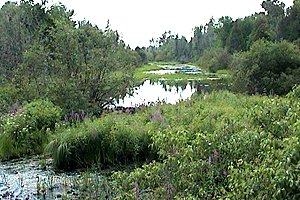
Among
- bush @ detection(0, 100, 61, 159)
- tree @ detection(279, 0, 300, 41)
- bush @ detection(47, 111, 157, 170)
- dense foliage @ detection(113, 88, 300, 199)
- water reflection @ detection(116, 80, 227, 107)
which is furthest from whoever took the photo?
tree @ detection(279, 0, 300, 41)

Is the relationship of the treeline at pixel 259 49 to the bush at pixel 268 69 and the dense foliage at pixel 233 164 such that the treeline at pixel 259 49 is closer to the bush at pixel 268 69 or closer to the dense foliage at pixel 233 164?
the bush at pixel 268 69

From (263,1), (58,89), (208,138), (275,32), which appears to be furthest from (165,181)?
(263,1)

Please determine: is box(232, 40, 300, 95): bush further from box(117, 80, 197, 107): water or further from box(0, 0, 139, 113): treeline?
box(0, 0, 139, 113): treeline

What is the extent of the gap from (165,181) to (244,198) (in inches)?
55.5

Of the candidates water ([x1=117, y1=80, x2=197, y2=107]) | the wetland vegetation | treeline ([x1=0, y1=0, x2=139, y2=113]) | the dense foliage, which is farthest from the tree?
the dense foliage

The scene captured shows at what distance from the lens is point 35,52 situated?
18.8 meters

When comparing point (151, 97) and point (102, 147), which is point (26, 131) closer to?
point (102, 147)

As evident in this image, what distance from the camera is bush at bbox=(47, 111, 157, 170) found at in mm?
11266

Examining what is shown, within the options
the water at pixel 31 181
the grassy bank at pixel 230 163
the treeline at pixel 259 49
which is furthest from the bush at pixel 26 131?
the treeline at pixel 259 49

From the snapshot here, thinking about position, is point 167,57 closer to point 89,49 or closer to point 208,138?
point 89,49

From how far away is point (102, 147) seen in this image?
37.5 feet

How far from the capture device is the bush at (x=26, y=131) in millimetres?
13187

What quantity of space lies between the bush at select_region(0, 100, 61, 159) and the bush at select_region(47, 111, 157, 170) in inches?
82.0

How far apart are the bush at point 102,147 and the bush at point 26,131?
2.08 meters
